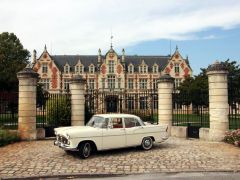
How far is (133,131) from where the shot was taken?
496 inches

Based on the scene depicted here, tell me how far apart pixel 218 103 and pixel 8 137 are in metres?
9.93

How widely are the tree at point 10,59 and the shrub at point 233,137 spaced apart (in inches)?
866

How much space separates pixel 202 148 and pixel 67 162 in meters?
5.72

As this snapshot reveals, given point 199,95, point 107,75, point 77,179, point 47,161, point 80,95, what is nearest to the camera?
point 77,179

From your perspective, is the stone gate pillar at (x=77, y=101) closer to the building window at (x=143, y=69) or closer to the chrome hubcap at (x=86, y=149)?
the chrome hubcap at (x=86, y=149)

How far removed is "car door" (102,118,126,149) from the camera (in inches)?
468

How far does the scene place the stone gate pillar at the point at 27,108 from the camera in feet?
52.4

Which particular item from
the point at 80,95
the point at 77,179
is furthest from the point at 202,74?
the point at 77,179

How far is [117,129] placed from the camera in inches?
481

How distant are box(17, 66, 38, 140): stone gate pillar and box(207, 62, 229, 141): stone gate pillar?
28.5 ft

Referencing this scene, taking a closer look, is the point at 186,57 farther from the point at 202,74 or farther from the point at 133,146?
the point at 133,146

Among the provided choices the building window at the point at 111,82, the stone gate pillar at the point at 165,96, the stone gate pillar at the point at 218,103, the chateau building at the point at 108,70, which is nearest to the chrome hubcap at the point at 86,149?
the stone gate pillar at the point at 218,103

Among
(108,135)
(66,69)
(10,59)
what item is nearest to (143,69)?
(66,69)

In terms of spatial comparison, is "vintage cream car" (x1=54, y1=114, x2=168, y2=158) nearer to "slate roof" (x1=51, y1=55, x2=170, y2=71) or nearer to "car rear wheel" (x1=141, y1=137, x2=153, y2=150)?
"car rear wheel" (x1=141, y1=137, x2=153, y2=150)
